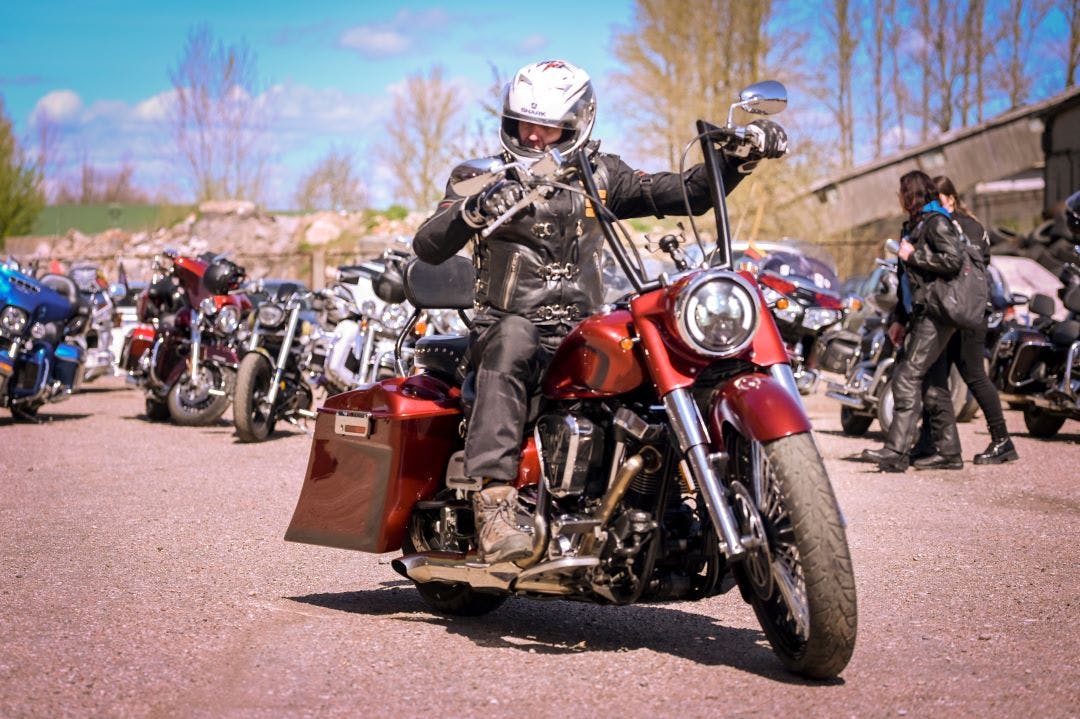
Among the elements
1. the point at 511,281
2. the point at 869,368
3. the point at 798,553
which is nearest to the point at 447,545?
the point at 511,281

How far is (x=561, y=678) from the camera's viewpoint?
486 cm

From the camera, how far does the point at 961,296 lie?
10602mm

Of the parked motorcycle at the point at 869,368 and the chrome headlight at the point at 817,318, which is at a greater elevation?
the chrome headlight at the point at 817,318

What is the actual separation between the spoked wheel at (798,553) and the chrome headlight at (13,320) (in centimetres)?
1112

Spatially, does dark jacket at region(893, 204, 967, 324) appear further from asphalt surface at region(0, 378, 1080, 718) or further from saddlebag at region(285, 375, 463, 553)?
saddlebag at region(285, 375, 463, 553)

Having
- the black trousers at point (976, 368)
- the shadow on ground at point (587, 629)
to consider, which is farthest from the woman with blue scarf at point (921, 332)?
the shadow on ground at point (587, 629)

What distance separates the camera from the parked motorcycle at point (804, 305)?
1385 cm

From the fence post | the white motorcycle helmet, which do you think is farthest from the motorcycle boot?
the fence post

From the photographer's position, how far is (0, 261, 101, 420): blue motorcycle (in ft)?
47.3

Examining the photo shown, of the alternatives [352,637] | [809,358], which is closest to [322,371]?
[809,358]

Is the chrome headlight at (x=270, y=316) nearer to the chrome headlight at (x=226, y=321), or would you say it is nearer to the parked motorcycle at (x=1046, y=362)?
the chrome headlight at (x=226, y=321)

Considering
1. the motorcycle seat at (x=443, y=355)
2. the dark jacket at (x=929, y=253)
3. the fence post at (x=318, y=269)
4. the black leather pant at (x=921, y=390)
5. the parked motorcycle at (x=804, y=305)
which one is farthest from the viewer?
the fence post at (x=318, y=269)

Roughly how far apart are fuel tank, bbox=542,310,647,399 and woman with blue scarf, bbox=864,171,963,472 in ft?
20.0

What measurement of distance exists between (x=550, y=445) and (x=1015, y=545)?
3462mm
